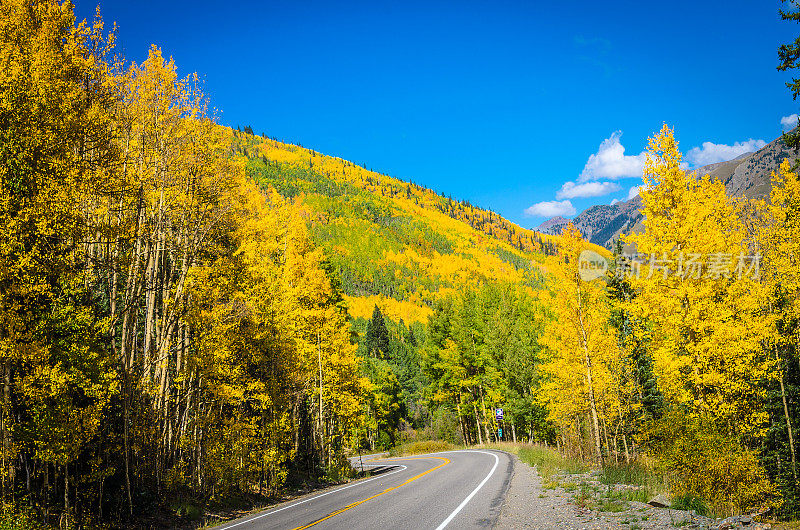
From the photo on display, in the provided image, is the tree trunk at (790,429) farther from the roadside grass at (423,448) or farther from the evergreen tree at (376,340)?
the evergreen tree at (376,340)

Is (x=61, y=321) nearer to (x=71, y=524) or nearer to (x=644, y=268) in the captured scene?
(x=71, y=524)

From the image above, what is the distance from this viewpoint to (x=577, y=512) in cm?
941

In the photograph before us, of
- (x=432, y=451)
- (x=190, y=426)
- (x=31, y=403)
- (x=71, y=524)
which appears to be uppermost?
(x=31, y=403)

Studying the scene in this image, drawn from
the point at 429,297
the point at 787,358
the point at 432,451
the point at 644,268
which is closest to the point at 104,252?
the point at 644,268

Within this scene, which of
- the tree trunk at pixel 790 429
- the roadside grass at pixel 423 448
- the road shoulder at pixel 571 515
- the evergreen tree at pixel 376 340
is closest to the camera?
the road shoulder at pixel 571 515

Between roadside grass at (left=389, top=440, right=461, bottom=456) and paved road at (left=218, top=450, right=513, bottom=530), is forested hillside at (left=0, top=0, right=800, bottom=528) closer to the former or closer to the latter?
paved road at (left=218, top=450, right=513, bottom=530)

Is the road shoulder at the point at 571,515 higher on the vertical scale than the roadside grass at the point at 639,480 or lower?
higher

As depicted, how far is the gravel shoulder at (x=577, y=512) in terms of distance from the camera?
816cm

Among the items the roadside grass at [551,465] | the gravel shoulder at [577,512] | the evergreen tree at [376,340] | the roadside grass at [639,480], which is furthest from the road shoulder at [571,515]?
the evergreen tree at [376,340]

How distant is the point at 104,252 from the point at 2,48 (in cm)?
556

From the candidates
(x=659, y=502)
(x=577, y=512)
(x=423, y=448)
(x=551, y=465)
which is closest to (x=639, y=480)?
(x=659, y=502)

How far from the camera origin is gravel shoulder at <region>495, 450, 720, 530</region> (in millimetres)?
8156

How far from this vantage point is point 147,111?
1335 centimetres

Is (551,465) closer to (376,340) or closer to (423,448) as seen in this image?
(423,448)
